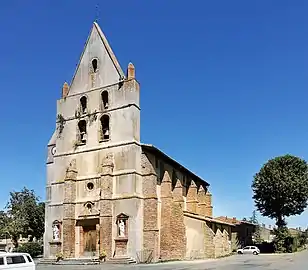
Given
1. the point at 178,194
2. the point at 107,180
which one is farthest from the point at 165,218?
the point at 107,180

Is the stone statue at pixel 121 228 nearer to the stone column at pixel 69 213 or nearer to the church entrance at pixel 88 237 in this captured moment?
the church entrance at pixel 88 237

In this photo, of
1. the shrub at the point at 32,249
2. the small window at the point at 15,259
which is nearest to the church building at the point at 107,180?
the shrub at the point at 32,249

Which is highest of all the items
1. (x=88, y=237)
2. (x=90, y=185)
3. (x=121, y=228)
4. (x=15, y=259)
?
(x=90, y=185)

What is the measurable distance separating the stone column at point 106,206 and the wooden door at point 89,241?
5.68ft

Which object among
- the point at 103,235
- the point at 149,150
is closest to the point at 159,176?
the point at 149,150

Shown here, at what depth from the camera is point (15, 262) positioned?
19.8 m

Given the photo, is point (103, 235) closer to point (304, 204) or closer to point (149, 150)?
point (149, 150)

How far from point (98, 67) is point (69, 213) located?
1401cm

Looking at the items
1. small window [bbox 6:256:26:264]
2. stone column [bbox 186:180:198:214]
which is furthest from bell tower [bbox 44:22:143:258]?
small window [bbox 6:256:26:264]

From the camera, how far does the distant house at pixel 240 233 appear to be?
215ft

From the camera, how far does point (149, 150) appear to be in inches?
1569

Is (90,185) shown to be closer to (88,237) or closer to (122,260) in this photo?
(88,237)

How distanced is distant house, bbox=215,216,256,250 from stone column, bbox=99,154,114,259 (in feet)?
101

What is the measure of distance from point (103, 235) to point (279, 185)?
32203 mm
